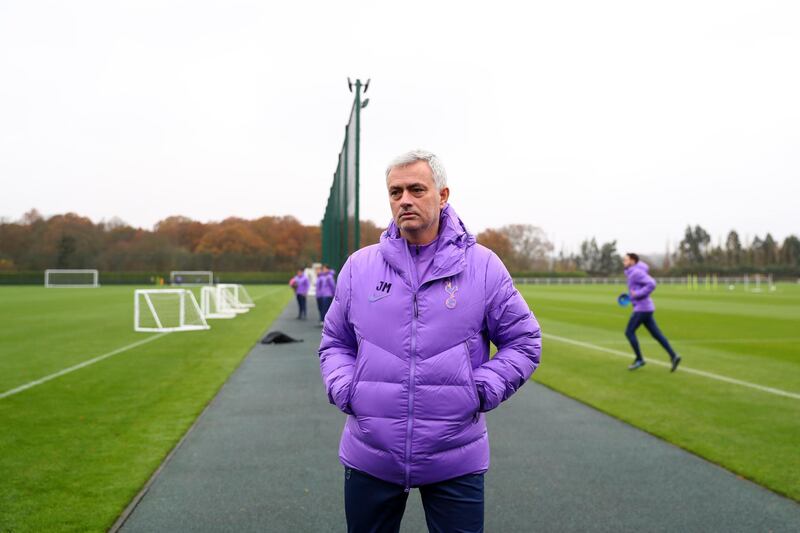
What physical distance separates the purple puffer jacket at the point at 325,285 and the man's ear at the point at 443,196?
14545 mm

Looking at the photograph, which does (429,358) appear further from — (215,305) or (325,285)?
(215,305)

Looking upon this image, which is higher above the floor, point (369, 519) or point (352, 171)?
point (352, 171)

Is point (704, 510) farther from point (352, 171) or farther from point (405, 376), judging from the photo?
point (352, 171)

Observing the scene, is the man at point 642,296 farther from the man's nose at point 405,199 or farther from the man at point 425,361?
the man's nose at point 405,199

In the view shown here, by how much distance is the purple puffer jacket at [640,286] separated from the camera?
9.96 m

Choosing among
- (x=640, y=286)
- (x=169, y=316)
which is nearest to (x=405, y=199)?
(x=640, y=286)

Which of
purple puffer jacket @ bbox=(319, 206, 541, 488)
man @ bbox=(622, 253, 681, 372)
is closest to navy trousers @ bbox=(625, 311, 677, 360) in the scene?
man @ bbox=(622, 253, 681, 372)

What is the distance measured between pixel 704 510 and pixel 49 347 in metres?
12.8

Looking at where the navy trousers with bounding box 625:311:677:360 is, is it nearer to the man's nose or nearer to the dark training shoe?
the dark training shoe

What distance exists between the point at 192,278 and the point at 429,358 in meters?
74.6

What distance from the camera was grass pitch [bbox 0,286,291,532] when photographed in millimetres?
4375

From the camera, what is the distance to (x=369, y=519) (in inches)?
90.9

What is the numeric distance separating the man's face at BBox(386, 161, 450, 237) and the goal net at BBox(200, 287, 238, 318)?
68.3 feet

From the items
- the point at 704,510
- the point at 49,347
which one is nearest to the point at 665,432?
the point at 704,510
